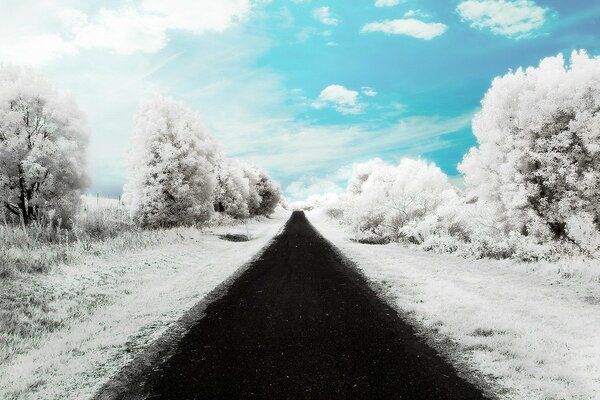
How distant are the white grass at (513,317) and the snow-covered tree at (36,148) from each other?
18523 mm

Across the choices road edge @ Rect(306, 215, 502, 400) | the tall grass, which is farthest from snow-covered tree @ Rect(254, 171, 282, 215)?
road edge @ Rect(306, 215, 502, 400)

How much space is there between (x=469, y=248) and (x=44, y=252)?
13.7 meters

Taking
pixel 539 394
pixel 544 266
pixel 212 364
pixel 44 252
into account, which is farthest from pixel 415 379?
pixel 44 252

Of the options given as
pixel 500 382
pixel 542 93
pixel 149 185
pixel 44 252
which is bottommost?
pixel 500 382

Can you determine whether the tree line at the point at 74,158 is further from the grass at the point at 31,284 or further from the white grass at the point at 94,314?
the white grass at the point at 94,314

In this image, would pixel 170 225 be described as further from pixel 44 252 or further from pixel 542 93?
pixel 542 93

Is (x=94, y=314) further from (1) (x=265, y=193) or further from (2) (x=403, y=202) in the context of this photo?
(1) (x=265, y=193)

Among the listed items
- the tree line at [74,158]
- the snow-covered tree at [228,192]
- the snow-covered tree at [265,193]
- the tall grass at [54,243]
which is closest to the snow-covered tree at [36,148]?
the tree line at [74,158]

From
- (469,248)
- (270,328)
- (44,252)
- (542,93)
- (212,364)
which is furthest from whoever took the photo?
(469,248)

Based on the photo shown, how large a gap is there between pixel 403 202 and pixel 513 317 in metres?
15.3

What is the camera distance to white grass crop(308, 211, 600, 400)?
187 inches

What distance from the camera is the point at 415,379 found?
4.65 m

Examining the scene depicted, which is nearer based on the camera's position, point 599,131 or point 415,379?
point 415,379

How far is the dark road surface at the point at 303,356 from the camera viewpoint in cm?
442
